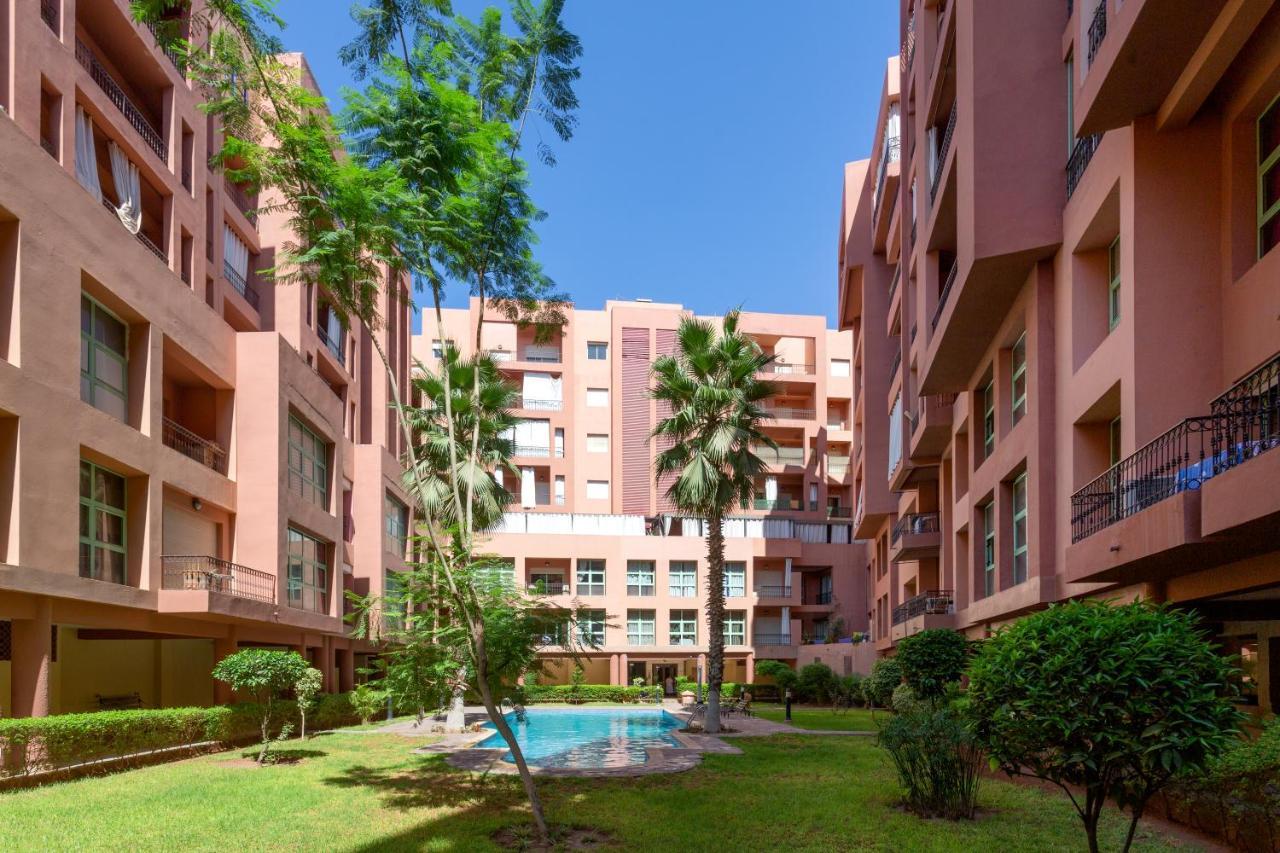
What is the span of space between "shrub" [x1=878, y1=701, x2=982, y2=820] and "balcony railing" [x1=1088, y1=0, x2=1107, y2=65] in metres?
9.49

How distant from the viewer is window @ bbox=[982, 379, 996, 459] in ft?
70.0

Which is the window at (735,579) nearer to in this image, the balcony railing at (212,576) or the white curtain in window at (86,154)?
the balcony railing at (212,576)

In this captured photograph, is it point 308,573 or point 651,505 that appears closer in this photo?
point 308,573

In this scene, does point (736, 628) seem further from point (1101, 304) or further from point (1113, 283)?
point (1113, 283)

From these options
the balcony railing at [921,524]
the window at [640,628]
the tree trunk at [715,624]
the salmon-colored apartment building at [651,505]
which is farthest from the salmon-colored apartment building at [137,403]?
the window at [640,628]

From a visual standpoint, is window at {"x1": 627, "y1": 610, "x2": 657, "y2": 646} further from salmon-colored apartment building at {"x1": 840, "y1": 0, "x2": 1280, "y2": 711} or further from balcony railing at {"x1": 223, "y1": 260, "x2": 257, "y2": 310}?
balcony railing at {"x1": 223, "y1": 260, "x2": 257, "y2": 310}

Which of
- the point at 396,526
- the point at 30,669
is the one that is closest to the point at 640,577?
the point at 396,526

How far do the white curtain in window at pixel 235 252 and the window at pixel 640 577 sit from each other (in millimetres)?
26754

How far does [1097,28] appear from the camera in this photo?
13.1m

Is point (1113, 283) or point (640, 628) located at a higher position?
point (1113, 283)

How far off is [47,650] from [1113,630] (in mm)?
15978

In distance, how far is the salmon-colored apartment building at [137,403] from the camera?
14.9 metres

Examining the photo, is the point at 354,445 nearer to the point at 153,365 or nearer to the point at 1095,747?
the point at 153,365

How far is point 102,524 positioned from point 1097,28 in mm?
19396
